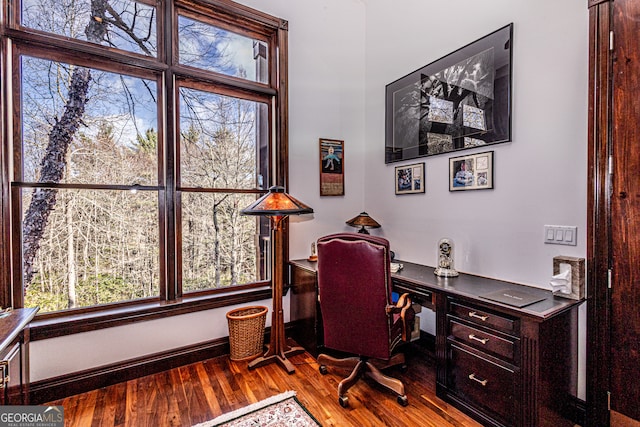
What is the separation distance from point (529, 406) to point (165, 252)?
2.60 m

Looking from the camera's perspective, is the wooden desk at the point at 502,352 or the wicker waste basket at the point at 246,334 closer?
the wooden desk at the point at 502,352

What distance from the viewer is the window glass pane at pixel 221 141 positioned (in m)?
2.61

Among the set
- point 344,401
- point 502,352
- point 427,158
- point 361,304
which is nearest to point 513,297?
point 502,352

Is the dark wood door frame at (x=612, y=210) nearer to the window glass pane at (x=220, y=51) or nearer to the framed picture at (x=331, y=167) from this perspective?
the framed picture at (x=331, y=167)

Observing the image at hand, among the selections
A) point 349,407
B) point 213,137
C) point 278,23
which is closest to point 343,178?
point 213,137

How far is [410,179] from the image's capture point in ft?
9.40

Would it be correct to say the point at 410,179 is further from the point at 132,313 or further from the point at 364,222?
the point at 132,313

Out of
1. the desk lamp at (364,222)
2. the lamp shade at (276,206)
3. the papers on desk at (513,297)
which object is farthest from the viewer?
the desk lamp at (364,222)

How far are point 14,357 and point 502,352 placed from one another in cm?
245

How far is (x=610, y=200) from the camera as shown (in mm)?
1640

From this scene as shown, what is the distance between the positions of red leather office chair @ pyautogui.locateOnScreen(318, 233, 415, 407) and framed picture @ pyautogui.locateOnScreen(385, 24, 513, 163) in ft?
4.00

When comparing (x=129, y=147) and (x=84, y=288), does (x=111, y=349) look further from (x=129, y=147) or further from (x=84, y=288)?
(x=129, y=147)

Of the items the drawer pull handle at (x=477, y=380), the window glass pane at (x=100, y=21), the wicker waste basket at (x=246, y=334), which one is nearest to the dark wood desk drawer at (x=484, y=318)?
the drawer pull handle at (x=477, y=380)

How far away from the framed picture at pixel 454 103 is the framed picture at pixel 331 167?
519 millimetres
